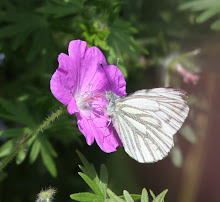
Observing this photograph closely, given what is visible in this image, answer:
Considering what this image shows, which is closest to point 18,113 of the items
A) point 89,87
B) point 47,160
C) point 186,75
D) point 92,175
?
point 47,160

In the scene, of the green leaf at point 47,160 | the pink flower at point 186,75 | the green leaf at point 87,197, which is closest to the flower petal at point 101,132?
the green leaf at point 87,197

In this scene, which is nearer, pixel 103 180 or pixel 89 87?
pixel 103 180

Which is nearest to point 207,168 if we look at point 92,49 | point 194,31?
point 194,31

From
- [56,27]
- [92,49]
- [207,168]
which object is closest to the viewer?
[92,49]

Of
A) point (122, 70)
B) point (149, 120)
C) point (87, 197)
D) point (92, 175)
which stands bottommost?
point (87, 197)

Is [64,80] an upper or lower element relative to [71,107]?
upper

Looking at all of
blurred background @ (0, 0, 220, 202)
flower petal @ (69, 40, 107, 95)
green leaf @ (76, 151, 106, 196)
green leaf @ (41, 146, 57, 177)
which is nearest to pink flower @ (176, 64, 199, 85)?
blurred background @ (0, 0, 220, 202)

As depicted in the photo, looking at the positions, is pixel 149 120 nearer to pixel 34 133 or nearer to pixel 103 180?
pixel 103 180

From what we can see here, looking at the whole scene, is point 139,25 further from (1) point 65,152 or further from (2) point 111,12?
(1) point 65,152
